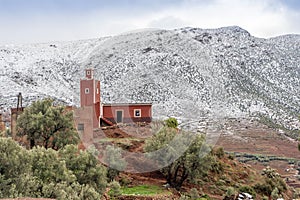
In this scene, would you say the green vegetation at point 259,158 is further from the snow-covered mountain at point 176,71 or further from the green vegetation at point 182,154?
the green vegetation at point 182,154

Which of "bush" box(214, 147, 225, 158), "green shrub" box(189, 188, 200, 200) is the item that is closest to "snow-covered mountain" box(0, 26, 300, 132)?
"bush" box(214, 147, 225, 158)

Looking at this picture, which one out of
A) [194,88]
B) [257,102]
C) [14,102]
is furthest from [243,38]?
[194,88]

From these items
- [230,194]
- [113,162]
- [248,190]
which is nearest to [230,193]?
[230,194]

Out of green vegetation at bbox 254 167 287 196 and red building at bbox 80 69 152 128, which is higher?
red building at bbox 80 69 152 128

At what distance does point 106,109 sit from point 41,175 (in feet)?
56.4

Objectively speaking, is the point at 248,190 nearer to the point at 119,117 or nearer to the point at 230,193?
the point at 230,193

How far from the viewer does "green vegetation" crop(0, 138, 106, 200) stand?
1254cm

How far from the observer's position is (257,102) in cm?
5775

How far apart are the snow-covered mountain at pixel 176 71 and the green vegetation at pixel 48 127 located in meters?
2.66

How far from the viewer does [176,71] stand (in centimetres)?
1992

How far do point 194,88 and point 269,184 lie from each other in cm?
1123

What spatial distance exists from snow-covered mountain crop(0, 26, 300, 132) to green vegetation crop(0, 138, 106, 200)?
450 centimetres

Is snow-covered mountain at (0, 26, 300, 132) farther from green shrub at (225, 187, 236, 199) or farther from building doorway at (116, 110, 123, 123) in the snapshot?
green shrub at (225, 187, 236, 199)

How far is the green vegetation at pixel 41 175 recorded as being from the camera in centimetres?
1254
